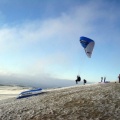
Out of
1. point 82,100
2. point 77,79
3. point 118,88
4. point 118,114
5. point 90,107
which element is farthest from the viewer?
point 77,79

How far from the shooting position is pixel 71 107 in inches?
1396

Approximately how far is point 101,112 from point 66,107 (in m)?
5.27

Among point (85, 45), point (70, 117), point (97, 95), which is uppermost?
point (85, 45)

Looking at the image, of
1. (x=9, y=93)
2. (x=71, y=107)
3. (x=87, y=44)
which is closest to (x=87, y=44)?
(x=87, y=44)

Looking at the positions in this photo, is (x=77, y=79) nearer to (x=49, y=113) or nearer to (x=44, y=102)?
(x=44, y=102)

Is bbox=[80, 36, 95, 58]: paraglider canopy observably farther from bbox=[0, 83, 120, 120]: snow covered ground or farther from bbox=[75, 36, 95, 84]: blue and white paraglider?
bbox=[0, 83, 120, 120]: snow covered ground

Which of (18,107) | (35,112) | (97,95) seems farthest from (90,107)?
(18,107)

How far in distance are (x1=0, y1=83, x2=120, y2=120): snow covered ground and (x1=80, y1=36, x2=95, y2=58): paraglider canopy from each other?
39.1 feet

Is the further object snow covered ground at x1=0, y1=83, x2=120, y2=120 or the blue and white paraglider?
the blue and white paraglider

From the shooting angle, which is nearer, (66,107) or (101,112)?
(101,112)

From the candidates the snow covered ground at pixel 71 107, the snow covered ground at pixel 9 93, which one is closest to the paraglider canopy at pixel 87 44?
the snow covered ground at pixel 71 107

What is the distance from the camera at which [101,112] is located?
32.8 m

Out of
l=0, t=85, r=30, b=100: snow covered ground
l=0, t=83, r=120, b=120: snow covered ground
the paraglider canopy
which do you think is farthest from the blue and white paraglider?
l=0, t=85, r=30, b=100: snow covered ground

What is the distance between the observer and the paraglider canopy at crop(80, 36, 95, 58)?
172 ft
